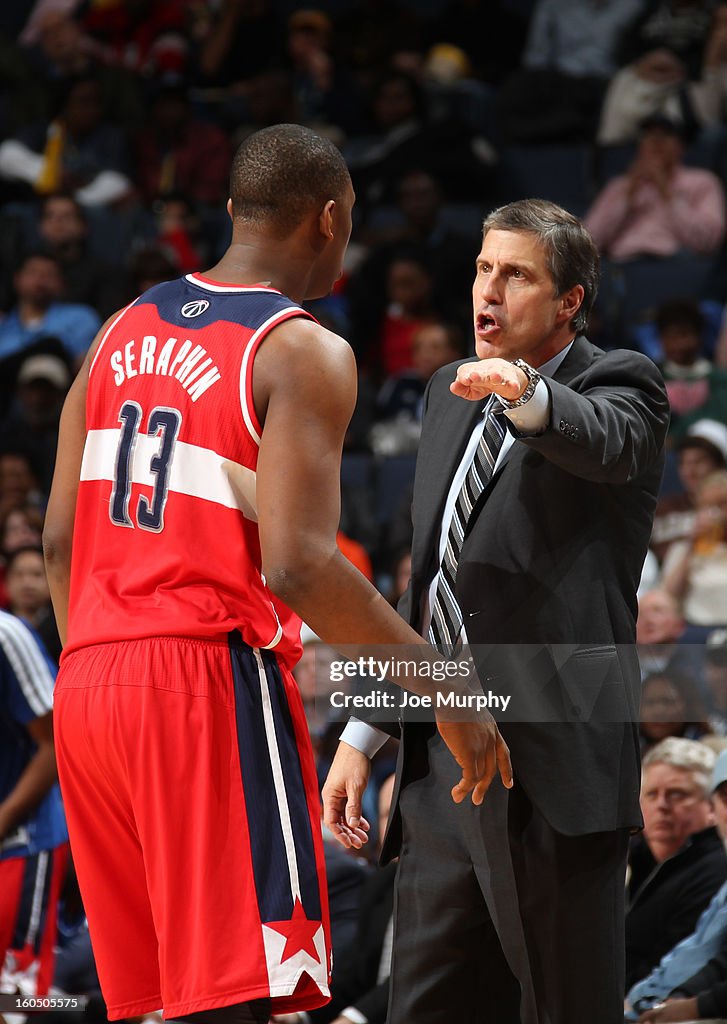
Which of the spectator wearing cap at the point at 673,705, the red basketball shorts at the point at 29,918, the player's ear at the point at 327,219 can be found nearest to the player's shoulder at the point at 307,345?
the player's ear at the point at 327,219

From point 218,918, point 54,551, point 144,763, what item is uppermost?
point 54,551

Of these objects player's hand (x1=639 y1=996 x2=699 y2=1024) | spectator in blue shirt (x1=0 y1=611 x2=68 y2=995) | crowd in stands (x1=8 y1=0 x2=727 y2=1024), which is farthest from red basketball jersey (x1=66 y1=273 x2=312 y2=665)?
crowd in stands (x1=8 y1=0 x2=727 y2=1024)

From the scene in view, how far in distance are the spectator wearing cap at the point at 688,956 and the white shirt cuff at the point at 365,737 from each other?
5.77 feet

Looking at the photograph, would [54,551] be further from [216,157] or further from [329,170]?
[216,157]

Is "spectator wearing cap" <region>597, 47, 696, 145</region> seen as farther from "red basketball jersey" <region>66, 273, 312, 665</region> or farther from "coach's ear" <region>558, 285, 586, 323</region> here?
"red basketball jersey" <region>66, 273, 312, 665</region>

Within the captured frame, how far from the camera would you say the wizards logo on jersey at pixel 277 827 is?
2.41 metres

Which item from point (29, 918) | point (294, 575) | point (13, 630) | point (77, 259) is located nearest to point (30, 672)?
point (13, 630)

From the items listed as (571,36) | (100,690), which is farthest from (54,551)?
(571,36)

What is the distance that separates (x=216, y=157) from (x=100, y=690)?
8303 millimetres

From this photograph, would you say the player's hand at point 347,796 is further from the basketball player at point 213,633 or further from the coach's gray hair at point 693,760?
the coach's gray hair at point 693,760

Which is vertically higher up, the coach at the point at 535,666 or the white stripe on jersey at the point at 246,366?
the white stripe on jersey at the point at 246,366

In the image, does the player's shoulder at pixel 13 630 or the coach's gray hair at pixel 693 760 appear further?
the coach's gray hair at pixel 693 760

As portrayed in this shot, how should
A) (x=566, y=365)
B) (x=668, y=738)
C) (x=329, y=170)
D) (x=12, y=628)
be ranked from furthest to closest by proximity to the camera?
(x=668, y=738)
(x=12, y=628)
(x=566, y=365)
(x=329, y=170)

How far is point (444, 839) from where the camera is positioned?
9.15ft
